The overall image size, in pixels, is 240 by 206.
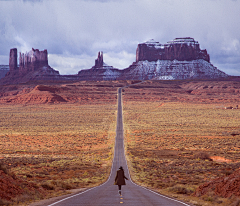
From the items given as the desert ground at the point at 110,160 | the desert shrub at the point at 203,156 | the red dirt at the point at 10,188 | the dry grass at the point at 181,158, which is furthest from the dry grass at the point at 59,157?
the desert shrub at the point at 203,156

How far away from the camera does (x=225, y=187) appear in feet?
39.8

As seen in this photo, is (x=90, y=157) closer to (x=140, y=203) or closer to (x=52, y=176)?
(x=52, y=176)

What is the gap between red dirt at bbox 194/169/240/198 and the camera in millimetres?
11469

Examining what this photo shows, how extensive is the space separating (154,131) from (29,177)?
126 ft

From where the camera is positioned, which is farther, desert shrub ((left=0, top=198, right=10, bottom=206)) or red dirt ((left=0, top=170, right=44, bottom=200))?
red dirt ((left=0, top=170, right=44, bottom=200))

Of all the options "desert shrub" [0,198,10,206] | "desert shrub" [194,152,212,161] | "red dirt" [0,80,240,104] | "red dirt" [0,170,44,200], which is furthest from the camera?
"red dirt" [0,80,240,104]

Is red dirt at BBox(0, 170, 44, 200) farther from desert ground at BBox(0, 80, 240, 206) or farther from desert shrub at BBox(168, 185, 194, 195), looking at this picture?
desert shrub at BBox(168, 185, 194, 195)

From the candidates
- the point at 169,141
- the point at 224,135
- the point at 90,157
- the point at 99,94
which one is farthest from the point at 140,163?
the point at 99,94

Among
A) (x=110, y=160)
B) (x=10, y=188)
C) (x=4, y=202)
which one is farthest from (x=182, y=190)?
(x=110, y=160)

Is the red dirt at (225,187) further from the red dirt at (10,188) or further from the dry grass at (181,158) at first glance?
the red dirt at (10,188)

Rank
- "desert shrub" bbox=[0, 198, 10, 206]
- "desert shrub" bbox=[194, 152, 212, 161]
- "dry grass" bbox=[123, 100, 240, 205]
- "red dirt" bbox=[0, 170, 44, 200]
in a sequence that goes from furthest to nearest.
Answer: "desert shrub" bbox=[194, 152, 212, 161] < "dry grass" bbox=[123, 100, 240, 205] < "red dirt" bbox=[0, 170, 44, 200] < "desert shrub" bbox=[0, 198, 10, 206]

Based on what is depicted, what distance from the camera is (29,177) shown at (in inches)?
808

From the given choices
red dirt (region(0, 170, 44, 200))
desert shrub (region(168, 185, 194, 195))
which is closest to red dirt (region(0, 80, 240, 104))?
desert shrub (region(168, 185, 194, 195))

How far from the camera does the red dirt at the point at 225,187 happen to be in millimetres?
11469
